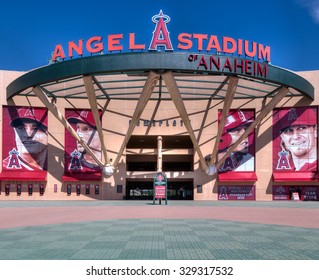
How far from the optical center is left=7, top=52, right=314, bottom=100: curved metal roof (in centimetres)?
3356

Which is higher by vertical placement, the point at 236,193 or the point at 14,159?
the point at 14,159

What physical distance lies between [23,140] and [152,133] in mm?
16082

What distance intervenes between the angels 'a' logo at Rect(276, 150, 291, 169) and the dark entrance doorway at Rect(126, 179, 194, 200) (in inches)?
519

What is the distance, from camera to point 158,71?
34.1 m

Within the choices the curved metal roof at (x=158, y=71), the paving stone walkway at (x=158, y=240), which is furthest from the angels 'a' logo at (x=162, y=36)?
the paving stone walkway at (x=158, y=240)

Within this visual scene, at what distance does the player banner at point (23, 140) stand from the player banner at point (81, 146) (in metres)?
2.92

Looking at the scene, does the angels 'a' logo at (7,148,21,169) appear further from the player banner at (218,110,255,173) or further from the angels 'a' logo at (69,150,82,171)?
the player banner at (218,110,255,173)

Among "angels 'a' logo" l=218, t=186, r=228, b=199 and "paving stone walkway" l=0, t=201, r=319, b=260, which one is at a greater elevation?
"angels 'a' logo" l=218, t=186, r=228, b=199

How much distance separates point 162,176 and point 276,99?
15261 millimetres

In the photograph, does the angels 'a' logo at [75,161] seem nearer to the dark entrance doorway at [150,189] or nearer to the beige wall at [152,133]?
the beige wall at [152,133]

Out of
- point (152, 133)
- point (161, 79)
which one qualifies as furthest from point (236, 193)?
point (161, 79)

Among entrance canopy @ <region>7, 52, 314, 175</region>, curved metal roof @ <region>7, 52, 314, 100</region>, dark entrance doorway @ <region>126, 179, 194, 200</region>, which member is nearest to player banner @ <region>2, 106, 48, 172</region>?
entrance canopy @ <region>7, 52, 314, 175</region>

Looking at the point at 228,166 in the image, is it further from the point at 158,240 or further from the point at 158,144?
the point at 158,240
